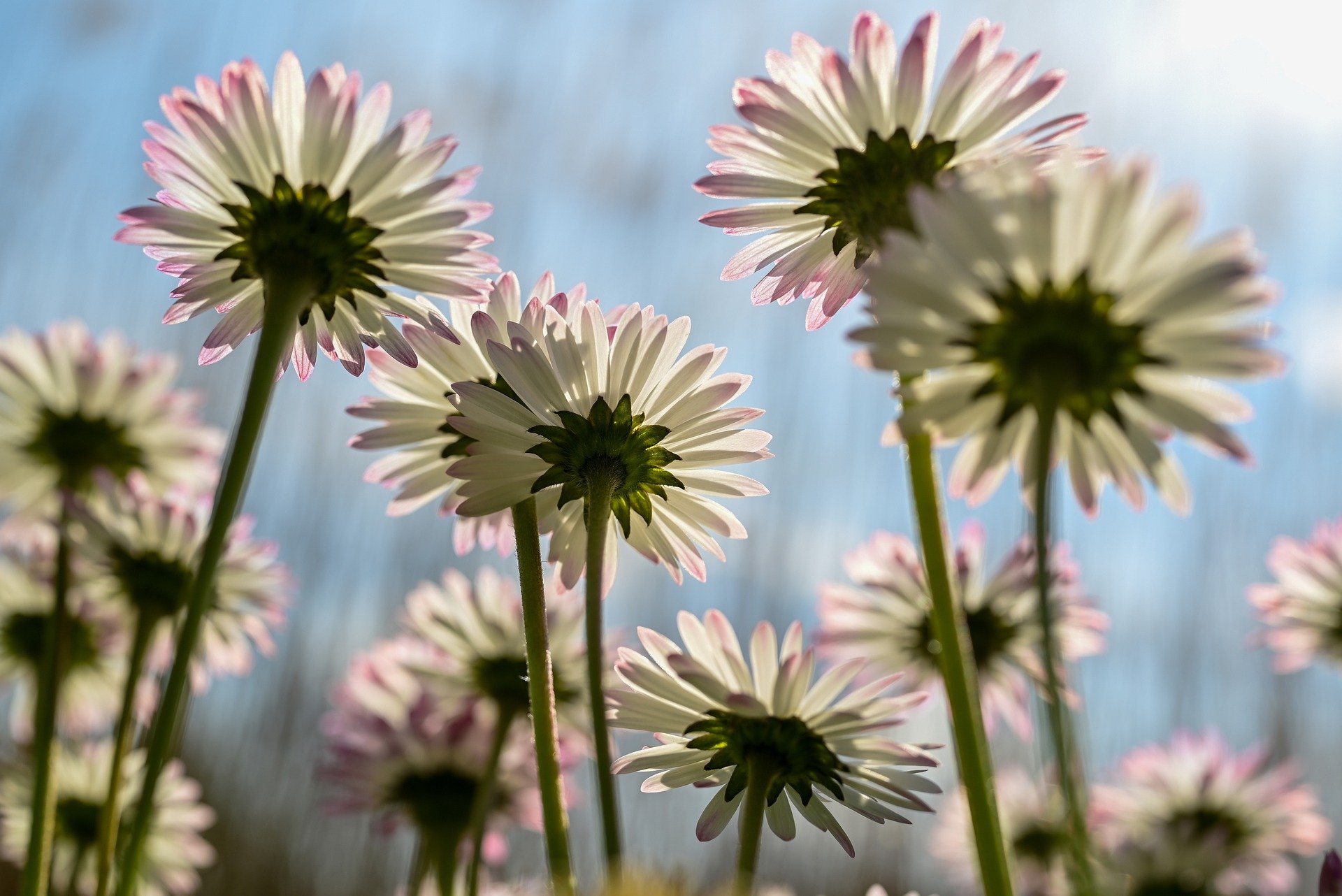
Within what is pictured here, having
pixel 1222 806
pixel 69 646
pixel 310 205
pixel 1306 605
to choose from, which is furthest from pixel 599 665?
pixel 1222 806

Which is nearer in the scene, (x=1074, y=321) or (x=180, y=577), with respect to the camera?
(x=1074, y=321)

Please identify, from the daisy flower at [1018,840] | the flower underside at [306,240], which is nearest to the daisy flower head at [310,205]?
the flower underside at [306,240]

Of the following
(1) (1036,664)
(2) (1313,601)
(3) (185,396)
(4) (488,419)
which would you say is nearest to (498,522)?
(4) (488,419)

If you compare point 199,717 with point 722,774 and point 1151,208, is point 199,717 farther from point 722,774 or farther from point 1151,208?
point 1151,208

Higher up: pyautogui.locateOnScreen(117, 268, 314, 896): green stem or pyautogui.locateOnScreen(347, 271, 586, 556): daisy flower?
pyautogui.locateOnScreen(347, 271, 586, 556): daisy flower

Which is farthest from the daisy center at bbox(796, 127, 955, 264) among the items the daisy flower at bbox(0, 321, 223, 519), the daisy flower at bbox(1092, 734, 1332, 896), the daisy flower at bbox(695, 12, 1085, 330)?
the daisy flower at bbox(1092, 734, 1332, 896)

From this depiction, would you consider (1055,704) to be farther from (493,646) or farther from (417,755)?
(417,755)

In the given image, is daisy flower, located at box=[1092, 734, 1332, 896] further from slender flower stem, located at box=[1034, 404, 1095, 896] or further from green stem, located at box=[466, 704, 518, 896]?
slender flower stem, located at box=[1034, 404, 1095, 896]
